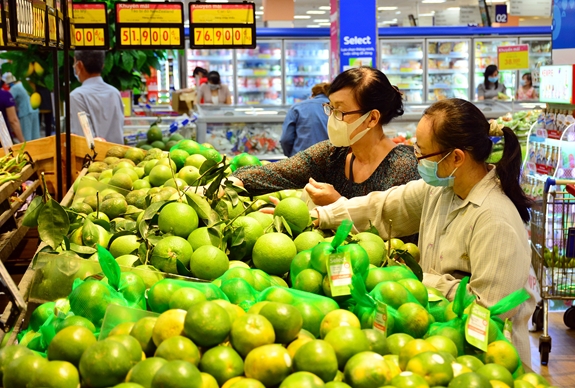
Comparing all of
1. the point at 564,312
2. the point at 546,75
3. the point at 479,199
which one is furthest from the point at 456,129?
the point at 546,75

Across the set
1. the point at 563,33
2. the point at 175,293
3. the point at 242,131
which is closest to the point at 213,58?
the point at 242,131

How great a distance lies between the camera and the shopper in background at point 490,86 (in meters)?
12.0

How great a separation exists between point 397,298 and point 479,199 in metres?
0.68

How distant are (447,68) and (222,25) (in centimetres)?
726

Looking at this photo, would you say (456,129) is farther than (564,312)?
No

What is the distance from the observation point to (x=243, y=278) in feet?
5.86

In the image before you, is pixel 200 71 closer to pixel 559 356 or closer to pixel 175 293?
pixel 559 356

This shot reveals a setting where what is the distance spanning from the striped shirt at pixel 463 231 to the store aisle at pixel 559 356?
6.63 feet

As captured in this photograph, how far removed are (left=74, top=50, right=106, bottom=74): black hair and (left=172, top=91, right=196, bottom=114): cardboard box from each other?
1.84 m

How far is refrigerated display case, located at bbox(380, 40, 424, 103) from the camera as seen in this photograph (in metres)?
12.4

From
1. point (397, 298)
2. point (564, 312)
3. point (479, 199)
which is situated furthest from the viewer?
point (564, 312)

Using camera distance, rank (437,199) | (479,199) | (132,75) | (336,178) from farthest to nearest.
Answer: (132,75) → (336,178) → (437,199) → (479,199)

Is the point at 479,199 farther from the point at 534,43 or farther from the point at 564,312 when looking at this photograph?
the point at 534,43

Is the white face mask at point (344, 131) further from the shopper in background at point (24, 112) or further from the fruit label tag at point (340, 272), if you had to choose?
the shopper in background at point (24, 112)
